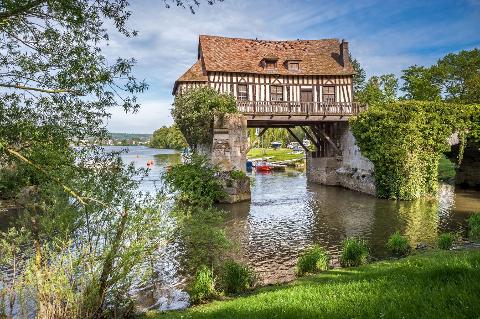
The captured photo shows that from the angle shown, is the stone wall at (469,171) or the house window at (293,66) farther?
the house window at (293,66)

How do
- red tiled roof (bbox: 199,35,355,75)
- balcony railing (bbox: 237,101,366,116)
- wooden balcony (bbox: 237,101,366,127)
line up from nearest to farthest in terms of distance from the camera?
wooden balcony (bbox: 237,101,366,127) < balcony railing (bbox: 237,101,366,116) < red tiled roof (bbox: 199,35,355,75)

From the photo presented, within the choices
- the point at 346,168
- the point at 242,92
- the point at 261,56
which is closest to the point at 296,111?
the point at 242,92

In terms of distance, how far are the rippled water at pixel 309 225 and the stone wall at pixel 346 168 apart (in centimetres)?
104

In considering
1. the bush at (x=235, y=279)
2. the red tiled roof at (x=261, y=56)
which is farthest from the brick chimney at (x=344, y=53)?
the bush at (x=235, y=279)

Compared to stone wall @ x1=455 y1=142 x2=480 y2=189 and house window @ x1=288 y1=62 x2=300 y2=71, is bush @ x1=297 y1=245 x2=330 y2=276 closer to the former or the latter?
house window @ x1=288 y1=62 x2=300 y2=71

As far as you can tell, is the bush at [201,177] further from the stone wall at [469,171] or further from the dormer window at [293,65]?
the stone wall at [469,171]

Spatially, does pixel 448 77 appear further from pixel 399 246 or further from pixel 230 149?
pixel 399 246

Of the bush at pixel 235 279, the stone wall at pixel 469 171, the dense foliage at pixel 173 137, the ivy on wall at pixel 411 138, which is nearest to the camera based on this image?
the bush at pixel 235 279

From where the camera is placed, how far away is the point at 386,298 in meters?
5.02

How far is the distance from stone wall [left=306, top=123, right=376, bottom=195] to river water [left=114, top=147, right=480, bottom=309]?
1.15m

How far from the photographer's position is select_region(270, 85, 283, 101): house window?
85.9 feet

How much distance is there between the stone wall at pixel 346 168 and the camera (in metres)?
23.7

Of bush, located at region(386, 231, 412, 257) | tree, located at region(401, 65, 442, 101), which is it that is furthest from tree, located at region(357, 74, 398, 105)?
bush, located at region(386, 231, 412, 257)

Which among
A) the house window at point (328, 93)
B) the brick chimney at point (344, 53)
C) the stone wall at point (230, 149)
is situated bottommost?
the stone wall at point (230, 149)
